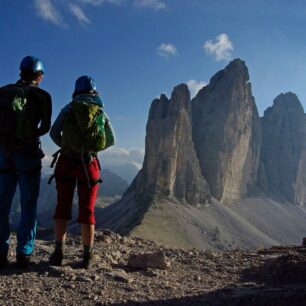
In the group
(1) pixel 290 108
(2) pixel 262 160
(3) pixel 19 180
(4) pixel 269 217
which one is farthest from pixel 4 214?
(1) pixel 290 108

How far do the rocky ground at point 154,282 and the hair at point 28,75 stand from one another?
2.84 meters

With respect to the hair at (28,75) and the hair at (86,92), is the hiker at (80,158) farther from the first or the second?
the hair at (28,75)

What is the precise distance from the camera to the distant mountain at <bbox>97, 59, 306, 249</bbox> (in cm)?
10881

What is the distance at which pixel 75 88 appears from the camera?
710 cm

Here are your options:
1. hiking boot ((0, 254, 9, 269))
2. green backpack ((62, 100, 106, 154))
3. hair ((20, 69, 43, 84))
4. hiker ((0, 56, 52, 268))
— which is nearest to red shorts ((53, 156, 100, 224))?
green backpack ((62, 100, 106, 154))

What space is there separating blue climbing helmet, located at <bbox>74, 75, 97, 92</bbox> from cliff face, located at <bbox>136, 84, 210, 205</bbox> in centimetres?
11046

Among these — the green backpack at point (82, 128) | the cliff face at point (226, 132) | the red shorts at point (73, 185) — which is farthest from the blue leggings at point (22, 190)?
the cliff face at point (226, 132)

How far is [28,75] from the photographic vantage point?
22.8ft

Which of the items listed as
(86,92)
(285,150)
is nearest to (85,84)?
(86,92)

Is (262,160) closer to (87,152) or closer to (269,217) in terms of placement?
(269,217)

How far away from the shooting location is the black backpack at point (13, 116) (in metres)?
6.64

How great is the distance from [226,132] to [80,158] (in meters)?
143

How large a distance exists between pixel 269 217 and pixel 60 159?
15090 centimetres

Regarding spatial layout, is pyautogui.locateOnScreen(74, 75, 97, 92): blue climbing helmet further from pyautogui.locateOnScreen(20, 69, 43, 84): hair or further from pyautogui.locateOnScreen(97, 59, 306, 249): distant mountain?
pyautogui.locateOnScreen(97, 59, 306, 249): distant mountain
